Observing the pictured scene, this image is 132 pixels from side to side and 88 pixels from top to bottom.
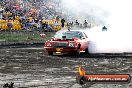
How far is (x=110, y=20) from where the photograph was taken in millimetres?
35375

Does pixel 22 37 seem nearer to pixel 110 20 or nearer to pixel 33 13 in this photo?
pixel 110 20

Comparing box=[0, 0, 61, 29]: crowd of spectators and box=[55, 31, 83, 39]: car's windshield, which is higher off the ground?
box=[0, 0, 61, 29]: crowd of spectators

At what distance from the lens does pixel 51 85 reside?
9539 millimetres

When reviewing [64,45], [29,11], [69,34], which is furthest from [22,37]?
[64,45]

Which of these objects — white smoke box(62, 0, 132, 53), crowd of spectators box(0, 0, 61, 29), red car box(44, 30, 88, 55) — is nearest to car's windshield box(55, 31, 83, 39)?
red car box(44, 30, 88, 55)

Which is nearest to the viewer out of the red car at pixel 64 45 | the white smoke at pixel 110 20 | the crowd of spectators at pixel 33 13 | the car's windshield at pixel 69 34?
the red car at pixel 64 45

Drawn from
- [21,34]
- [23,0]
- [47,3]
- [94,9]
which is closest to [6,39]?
[21,34]

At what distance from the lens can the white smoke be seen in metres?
24.6

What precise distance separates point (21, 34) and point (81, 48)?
1224 cm

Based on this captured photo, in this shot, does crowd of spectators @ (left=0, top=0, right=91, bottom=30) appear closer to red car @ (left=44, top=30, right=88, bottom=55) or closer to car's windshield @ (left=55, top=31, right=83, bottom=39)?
car's windshield @ (left=55, top=31, right=83, bottom=39)

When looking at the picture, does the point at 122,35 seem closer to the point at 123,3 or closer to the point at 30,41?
the point at 123,3

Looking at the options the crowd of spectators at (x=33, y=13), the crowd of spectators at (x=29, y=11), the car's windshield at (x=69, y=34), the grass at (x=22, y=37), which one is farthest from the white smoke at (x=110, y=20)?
the crowd of spectators at (x=29, y=11)

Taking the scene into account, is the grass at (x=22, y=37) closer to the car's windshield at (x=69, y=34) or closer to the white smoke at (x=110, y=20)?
the white smoke at (x=110, y=20)

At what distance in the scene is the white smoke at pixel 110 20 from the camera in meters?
24.6
